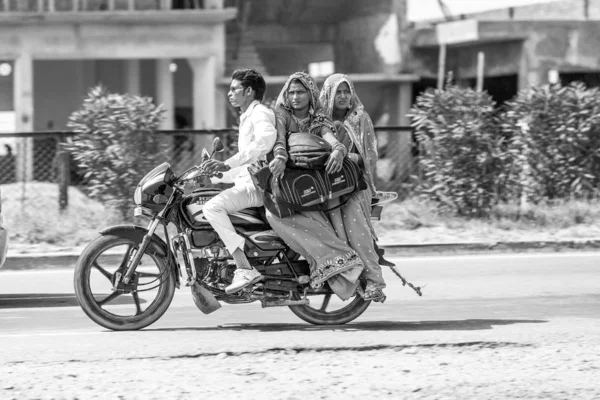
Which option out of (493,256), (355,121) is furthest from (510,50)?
(355,121)

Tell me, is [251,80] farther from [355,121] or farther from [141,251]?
[141,251]

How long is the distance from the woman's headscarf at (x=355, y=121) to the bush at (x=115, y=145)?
624 centimetres

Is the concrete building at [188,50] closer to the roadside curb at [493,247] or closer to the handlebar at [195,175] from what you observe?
the roadside curb at [493,247]

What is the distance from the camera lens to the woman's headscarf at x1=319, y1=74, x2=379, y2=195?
8.01 metres

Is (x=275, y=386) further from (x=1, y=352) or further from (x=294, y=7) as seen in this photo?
(x=294, y=7)

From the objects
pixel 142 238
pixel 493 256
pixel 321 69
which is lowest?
pixel 493 256

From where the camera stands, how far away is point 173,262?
7.78m

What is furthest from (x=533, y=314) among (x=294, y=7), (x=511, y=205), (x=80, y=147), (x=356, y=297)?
(x=294, y=7)

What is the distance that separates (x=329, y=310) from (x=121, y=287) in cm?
138

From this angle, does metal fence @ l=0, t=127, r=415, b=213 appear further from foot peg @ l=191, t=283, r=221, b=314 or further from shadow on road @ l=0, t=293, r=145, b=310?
foot peg @ l=191, t=283, r=221, b=314

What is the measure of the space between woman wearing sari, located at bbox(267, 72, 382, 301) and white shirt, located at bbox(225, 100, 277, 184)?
0.33 feet

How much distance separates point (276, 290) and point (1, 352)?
1.75 m

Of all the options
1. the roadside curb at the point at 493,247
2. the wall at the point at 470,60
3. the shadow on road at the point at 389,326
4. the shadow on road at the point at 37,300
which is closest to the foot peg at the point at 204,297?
the shadow on road at the point at 389,326

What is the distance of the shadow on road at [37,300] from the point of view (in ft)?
30.7
